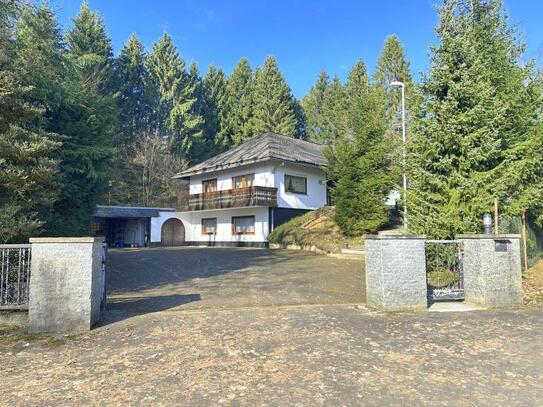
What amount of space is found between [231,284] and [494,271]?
20.5 feet

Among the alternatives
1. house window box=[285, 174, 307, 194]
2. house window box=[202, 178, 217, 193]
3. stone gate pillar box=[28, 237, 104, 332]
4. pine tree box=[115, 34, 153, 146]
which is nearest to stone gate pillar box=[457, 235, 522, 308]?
stone gate pillar box=[28, 237, 104, 332]

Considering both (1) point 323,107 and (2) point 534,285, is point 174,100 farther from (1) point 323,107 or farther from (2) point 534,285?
(2) point 534,285

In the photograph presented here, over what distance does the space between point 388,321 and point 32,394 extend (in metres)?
5.00

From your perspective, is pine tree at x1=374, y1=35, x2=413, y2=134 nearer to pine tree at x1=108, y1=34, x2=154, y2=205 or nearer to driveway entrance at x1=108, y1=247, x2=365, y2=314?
pine tree at x1=108, y1=34, x2=154, y2=205

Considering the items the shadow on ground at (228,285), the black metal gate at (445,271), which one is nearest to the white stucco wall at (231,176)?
the shadow on ground at (228,285)

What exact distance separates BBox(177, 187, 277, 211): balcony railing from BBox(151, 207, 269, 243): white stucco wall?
106 cm

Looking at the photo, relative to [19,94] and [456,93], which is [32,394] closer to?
[19,94]

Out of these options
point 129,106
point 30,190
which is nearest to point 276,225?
point 30,190

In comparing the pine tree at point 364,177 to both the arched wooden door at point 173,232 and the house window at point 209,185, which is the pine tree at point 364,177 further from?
the arched wooden door at point 173,232

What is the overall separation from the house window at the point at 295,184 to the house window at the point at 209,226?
7.20 m

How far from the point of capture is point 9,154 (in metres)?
8.37

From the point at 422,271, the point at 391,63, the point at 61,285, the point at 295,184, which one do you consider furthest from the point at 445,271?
the point at 391,63

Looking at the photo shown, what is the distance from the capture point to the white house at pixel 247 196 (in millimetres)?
25094

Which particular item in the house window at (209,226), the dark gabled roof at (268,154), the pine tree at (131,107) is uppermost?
the pine tree at (131,107)
